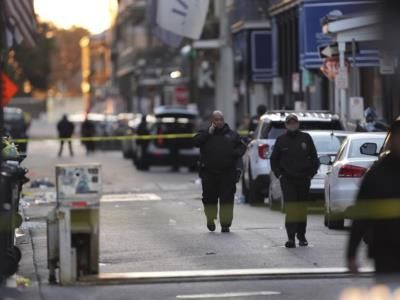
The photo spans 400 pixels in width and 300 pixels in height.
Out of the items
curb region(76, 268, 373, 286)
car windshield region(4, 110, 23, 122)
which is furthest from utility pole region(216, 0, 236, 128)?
curb region(76, 268, 373, 286)

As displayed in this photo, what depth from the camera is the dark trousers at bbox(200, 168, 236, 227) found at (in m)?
19.5

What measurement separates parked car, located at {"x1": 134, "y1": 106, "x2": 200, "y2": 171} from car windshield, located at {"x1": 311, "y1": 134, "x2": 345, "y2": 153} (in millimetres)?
16869

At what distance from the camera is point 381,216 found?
29.2ft

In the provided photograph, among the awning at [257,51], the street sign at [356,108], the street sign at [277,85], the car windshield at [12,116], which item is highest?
the awning at [257,51]

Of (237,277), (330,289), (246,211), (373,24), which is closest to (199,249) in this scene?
(237,277)

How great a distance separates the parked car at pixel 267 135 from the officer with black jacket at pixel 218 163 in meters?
4.60

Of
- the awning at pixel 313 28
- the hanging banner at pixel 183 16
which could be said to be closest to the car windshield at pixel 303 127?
the hanging banner at pixel 183 16

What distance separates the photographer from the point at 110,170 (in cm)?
Result: 4319

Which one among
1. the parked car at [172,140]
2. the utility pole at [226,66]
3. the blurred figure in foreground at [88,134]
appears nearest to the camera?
the parked car at [172,140]

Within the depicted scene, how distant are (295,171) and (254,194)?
8194 mm

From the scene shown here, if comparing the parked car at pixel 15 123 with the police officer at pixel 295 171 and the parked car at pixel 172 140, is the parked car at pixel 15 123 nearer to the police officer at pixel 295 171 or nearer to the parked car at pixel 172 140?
the parked car at pixel 172 140

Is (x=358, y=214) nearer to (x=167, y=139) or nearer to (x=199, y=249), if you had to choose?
(x=199, y=249)

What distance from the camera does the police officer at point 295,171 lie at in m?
17.2

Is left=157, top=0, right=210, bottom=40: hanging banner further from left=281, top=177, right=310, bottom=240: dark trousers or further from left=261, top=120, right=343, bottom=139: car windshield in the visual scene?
left=281, top=177, right=310, bottom=240: dark trousers
